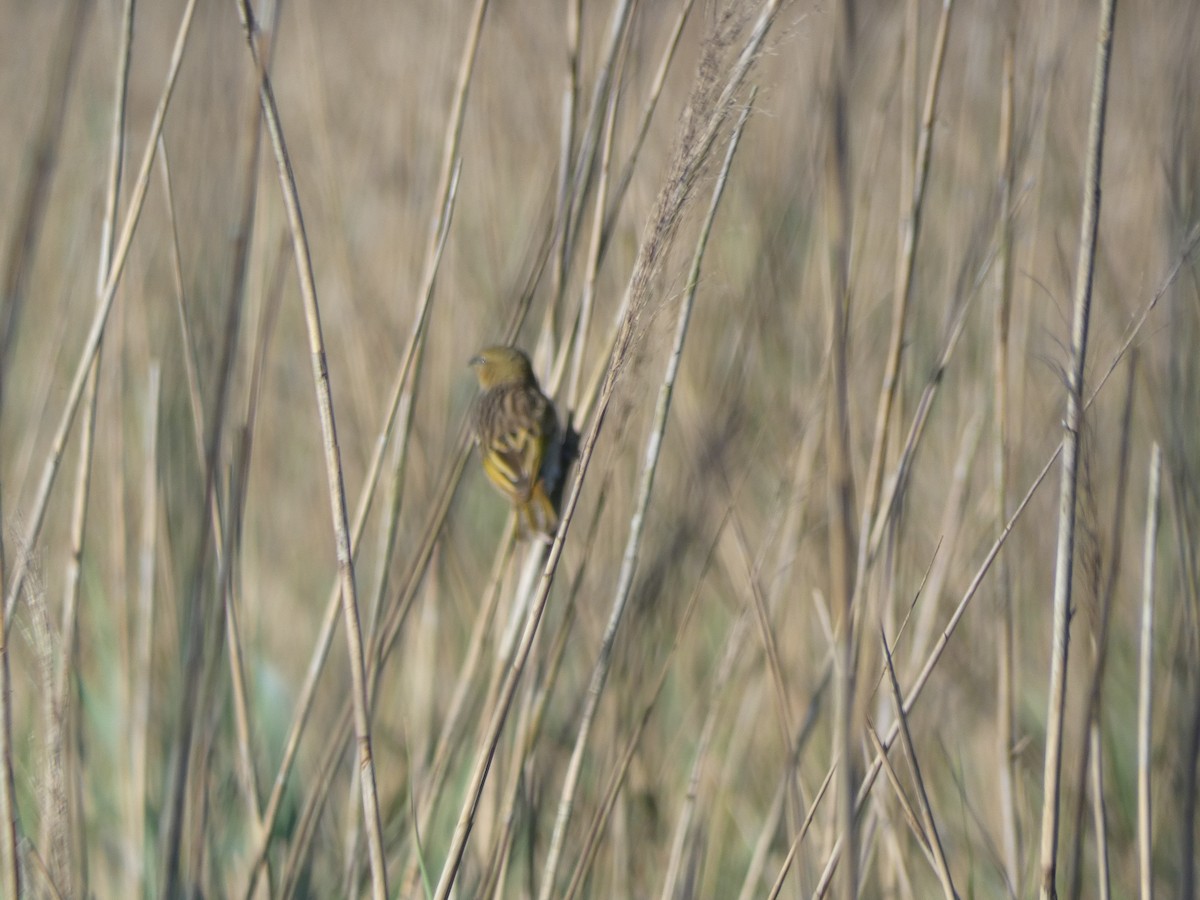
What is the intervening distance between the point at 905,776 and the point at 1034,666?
1.57ft

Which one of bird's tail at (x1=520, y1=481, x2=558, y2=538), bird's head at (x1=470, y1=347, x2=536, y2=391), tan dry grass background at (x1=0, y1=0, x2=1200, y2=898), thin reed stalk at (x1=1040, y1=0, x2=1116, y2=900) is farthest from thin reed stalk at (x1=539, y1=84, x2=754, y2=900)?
bird's head at (x1=470, y1=347, x2=536, y2=391)

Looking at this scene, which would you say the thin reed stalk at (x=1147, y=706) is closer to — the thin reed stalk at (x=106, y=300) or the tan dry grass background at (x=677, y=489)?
the tan dry grass background at (x=677, y=489)

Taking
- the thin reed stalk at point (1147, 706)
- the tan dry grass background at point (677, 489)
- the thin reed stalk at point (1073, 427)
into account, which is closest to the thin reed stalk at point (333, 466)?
the tan dry grass background at point (677, 489)

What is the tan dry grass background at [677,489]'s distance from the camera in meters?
1.25

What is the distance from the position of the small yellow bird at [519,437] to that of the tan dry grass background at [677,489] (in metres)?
0.10

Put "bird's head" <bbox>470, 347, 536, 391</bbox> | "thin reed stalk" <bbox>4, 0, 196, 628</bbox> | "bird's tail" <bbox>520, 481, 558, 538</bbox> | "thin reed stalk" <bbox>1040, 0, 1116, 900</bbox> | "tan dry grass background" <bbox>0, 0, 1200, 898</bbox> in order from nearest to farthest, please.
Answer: "thin reed stalk" <bbox>1040, 0, 1116, 900</bbox> < "thin reed stalk" <bbox>4, 0, 196, 628</bbox> < "tan dry grass background" <bbox>0, 0, 1200, 898</bbox> < "bird's tail" <bbox>520, 481, 558, 538</bbox> < "bird's head" <bbox>470, 347, 536, 391</bbox>

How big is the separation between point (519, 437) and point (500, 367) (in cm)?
15

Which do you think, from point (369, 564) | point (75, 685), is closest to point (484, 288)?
point (369, 564)

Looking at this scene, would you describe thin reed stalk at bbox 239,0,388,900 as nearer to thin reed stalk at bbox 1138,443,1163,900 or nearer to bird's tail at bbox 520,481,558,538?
bird's tail at bbox 520,481,558,538

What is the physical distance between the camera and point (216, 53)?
3.69ft

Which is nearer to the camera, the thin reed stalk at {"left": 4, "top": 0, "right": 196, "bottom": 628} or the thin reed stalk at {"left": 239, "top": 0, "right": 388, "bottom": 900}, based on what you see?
the thin reed stalk at {"left": 239, "top": 0, "right": 388, "bottom": 900}

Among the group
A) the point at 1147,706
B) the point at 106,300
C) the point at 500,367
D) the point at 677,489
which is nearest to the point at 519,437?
the point at 500,367

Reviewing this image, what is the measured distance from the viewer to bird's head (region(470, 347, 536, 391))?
5.88ft

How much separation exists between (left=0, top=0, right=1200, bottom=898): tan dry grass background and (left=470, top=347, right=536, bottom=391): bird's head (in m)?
0.09
